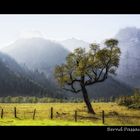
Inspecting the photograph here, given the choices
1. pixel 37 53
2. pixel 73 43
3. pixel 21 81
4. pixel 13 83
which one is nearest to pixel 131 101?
pixel 73 43

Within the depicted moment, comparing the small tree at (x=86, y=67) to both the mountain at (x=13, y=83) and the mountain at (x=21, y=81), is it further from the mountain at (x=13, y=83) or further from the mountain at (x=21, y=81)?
the mountain at (x=13, y=83)

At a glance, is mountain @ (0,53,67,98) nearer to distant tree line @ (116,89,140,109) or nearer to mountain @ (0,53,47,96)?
mountain @ (0,53,47,96)

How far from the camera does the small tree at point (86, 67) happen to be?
17.4 metres

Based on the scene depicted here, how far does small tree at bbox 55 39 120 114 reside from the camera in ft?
57.0

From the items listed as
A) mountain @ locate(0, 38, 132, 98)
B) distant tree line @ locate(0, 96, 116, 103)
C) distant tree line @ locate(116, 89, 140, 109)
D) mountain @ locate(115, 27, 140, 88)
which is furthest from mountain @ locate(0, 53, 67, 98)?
mountain @ locate(115, 27, 140, 88)

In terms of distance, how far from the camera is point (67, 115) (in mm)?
17047

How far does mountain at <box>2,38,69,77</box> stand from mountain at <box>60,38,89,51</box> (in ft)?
0.51

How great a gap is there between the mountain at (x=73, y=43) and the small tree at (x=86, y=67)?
0.46ft

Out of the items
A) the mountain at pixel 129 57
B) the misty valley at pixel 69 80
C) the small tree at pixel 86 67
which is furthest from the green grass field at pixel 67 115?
the mountain at pixel 129 57

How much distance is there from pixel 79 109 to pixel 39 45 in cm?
237
